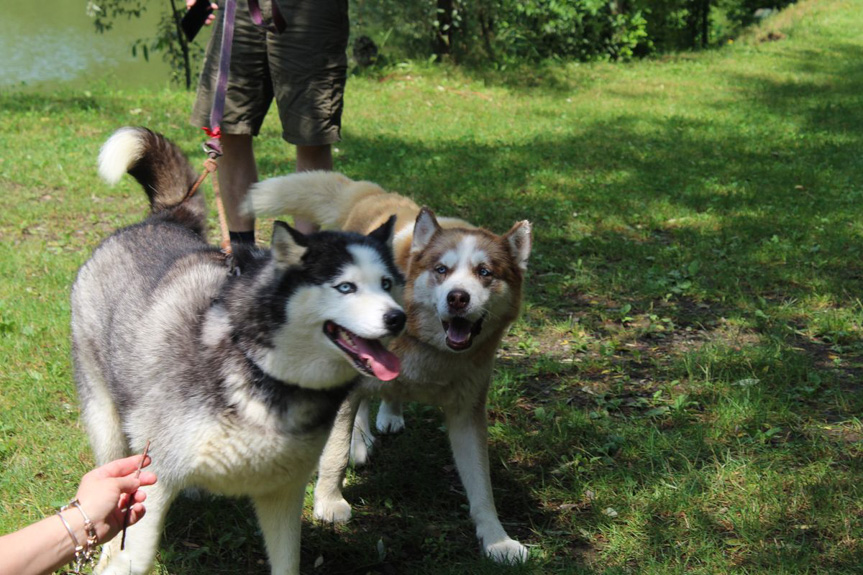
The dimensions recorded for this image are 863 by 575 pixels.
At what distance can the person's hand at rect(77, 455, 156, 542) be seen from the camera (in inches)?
70.7

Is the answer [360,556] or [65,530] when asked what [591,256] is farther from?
[65,530]

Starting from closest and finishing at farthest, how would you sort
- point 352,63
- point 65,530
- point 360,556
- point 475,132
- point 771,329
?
point 65,530 → point 360,556 → point 771,329 → point 475,132 → point 352,63

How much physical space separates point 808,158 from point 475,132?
13.3 ft

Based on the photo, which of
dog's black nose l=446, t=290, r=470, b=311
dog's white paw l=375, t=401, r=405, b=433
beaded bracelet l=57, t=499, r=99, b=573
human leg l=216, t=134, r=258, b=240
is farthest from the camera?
human leg l=216, t=134, r=258, b=240

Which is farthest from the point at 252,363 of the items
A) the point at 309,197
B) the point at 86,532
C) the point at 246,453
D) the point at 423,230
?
the point at 309,197

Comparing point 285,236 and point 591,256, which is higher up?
point 285,236

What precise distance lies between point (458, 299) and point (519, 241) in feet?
1.81

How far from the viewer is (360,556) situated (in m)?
3.25

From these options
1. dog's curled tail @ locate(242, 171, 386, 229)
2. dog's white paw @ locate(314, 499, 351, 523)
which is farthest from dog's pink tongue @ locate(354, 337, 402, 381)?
dog's curled tail @ locate(242, 171, 386, 229)

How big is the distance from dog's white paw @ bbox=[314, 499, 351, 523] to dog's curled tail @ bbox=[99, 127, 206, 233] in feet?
4.23

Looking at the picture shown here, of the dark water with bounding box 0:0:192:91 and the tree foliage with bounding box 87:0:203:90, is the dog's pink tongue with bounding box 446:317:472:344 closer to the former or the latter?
the tree foliage with bounding box 87:0:203:90

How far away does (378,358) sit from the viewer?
239 centimetres

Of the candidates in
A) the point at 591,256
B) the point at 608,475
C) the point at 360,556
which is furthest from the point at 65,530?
the point at 591,256

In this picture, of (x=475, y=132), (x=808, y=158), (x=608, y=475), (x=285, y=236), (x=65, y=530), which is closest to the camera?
(x=65, y=530)
